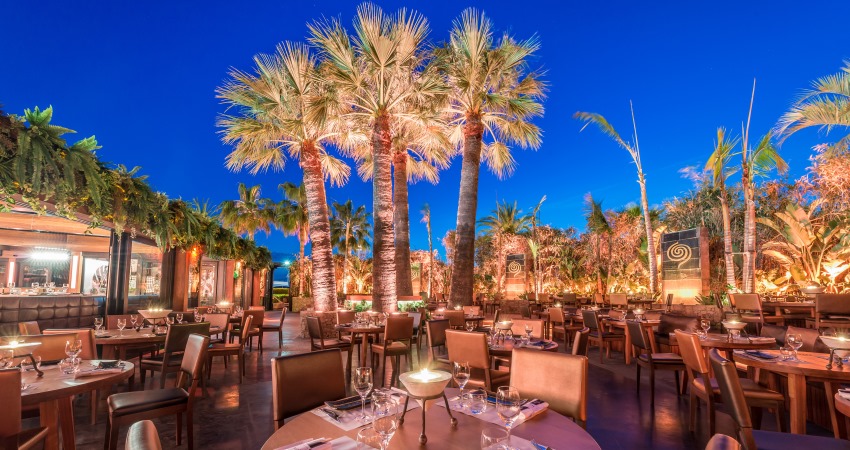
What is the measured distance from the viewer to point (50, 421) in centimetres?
293

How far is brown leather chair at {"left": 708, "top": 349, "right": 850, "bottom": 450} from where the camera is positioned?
7.61ft

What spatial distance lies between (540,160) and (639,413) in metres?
71.3

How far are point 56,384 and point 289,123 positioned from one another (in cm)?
727

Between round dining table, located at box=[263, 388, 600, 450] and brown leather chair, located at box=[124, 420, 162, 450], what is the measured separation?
0.48m

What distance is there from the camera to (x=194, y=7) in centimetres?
4141

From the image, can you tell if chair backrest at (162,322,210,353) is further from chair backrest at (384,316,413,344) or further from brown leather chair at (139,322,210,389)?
chair backrest at (384,316,413,344)

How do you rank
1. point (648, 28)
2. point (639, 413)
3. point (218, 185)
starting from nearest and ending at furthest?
point (639, 413), point (648, 28), point (218, 185)

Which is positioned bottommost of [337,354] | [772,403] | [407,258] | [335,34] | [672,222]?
[772,403]

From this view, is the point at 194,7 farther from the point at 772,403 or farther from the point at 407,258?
the point at 772,403

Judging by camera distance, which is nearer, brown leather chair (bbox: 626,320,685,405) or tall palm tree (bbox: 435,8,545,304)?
brown leather chair (bbox: 626,320,685,405)

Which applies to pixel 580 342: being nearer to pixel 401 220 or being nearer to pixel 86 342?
pixel 86 342

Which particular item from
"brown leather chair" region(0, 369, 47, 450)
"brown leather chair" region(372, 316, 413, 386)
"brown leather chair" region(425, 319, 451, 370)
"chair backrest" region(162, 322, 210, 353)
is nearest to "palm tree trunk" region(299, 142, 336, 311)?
"brown leather chair" region(372, 316, 413, 386)

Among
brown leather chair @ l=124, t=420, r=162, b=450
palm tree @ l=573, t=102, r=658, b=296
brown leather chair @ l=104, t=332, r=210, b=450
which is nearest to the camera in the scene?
brown leather chair @ l=124, t=420, r=162, b=450

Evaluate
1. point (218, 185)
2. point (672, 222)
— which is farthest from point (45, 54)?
point (672, 222)
